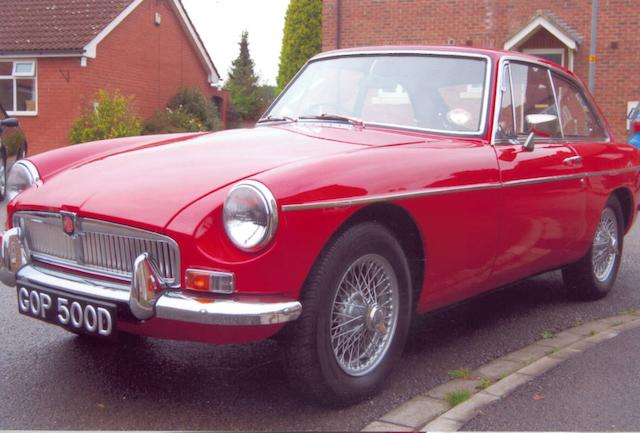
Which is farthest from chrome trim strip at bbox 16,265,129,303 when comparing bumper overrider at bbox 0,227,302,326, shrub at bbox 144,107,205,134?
shrub at bbox 144,107,205,134

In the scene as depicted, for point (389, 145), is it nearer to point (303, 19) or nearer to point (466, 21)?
point (466, 21)

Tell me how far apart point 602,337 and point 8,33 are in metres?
21.6

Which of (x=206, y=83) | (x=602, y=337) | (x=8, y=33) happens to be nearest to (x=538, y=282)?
(x=602, y=337)

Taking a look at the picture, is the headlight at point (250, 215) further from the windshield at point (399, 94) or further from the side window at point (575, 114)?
the side window at point (575, 114)

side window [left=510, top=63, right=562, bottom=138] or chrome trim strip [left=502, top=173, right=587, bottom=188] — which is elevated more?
side window [left=510, top=63, right=562, bottom=138]

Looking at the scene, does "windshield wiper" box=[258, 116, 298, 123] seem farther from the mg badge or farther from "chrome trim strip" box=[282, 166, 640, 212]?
the mg badge

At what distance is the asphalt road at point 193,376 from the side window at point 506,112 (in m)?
1.15

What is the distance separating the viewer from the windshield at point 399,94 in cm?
454

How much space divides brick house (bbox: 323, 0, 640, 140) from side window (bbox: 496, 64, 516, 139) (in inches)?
610

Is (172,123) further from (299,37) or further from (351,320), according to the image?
(351,320)

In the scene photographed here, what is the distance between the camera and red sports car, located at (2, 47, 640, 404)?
310 centimetres

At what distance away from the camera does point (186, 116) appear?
2536 centimetres

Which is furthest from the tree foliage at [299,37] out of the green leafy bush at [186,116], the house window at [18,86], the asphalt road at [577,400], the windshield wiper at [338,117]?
the asphalt road at [577,400]

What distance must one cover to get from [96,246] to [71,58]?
20.1 m
